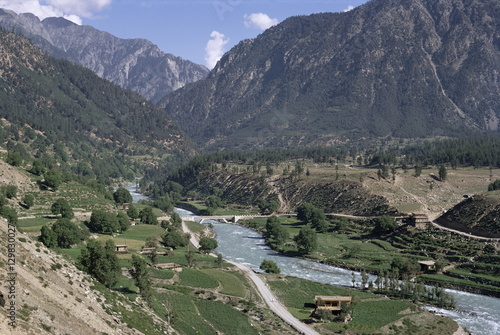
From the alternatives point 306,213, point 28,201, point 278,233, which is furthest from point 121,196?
point 306,213

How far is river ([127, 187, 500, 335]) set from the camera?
283ft

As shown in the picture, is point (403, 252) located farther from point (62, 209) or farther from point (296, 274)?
point (62, 209)

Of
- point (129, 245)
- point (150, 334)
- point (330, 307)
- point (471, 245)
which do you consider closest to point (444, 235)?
point (471, 245)

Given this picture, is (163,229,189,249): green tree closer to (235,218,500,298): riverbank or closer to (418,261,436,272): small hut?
(235,218,500,298): riverbank

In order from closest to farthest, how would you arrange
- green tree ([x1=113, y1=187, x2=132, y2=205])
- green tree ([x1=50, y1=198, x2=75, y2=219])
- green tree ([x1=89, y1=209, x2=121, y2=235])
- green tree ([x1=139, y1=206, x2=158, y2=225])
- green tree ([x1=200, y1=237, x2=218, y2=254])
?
green tree ([x1=89, y1=209, x2=121, y2=235]) → green tree ([x1=50, y1=198, x2=75, y2=219]) → green tree ([x1=200, y1=237, x2=218, y2=254]) → green tree ([x1=139, y1=206, x2=158, y2=225]) → green tree ([x1=113, y1=187, x2=132, y2=205])

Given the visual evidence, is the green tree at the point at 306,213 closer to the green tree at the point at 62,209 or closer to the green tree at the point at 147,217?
the green tree at the point at 147,217

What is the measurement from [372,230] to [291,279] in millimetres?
56609

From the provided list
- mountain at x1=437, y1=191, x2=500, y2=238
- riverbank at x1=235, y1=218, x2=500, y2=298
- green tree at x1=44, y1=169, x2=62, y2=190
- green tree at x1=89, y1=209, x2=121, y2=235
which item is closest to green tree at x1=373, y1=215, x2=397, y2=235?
riverbank at x1=235, y1=218, x2=500, y2=298

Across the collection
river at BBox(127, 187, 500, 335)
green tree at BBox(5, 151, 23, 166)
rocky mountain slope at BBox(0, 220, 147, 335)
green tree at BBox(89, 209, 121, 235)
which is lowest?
river at BBox(127, 187, 500, 335)

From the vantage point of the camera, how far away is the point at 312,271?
121 metres

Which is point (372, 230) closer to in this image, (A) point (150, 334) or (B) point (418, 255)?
(B) point (418, 255)

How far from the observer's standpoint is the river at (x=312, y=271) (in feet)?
283

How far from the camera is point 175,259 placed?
11106cm

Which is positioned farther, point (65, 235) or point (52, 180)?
point (52, 180)
